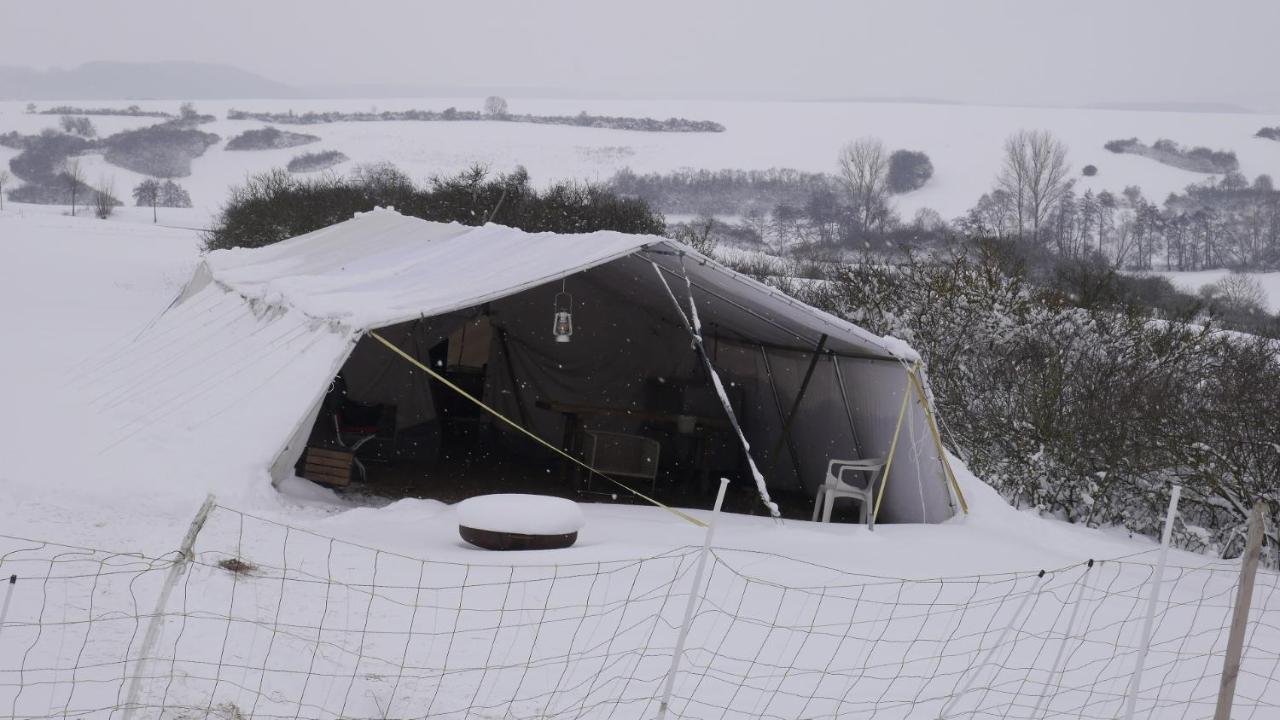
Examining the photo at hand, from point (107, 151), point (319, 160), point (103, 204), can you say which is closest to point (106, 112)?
point (107, 151)

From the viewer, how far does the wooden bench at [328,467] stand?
6.71 m

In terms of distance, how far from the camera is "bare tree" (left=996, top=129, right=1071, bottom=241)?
40719mm

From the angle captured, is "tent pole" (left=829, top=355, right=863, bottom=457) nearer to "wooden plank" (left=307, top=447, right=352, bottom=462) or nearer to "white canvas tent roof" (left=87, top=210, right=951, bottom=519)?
"white canvas tent roof" (left=87, top=210, right=951, bottom=519)

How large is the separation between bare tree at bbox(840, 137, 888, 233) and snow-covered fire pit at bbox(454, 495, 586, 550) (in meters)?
36.7

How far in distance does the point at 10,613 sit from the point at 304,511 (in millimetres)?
2095

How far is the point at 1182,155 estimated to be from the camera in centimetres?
5772

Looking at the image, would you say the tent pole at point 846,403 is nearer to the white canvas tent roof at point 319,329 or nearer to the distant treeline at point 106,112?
the white canvas tent roof at point 319,329

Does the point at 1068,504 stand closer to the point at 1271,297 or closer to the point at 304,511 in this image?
the point at 304,511

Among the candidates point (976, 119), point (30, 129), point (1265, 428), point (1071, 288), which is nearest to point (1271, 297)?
point (1071, 288)

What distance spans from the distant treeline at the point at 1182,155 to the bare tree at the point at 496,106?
4161 cm

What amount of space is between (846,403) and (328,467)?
3594mm

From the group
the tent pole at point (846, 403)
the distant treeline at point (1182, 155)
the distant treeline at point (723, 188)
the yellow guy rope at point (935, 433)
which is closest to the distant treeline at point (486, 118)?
the distant treeline at point (723, 188)

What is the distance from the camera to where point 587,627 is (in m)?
4.09

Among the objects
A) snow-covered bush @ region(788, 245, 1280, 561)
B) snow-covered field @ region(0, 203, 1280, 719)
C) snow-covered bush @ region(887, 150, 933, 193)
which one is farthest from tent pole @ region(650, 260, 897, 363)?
snow-covered bush @ region(887, 150, 933, 193)
